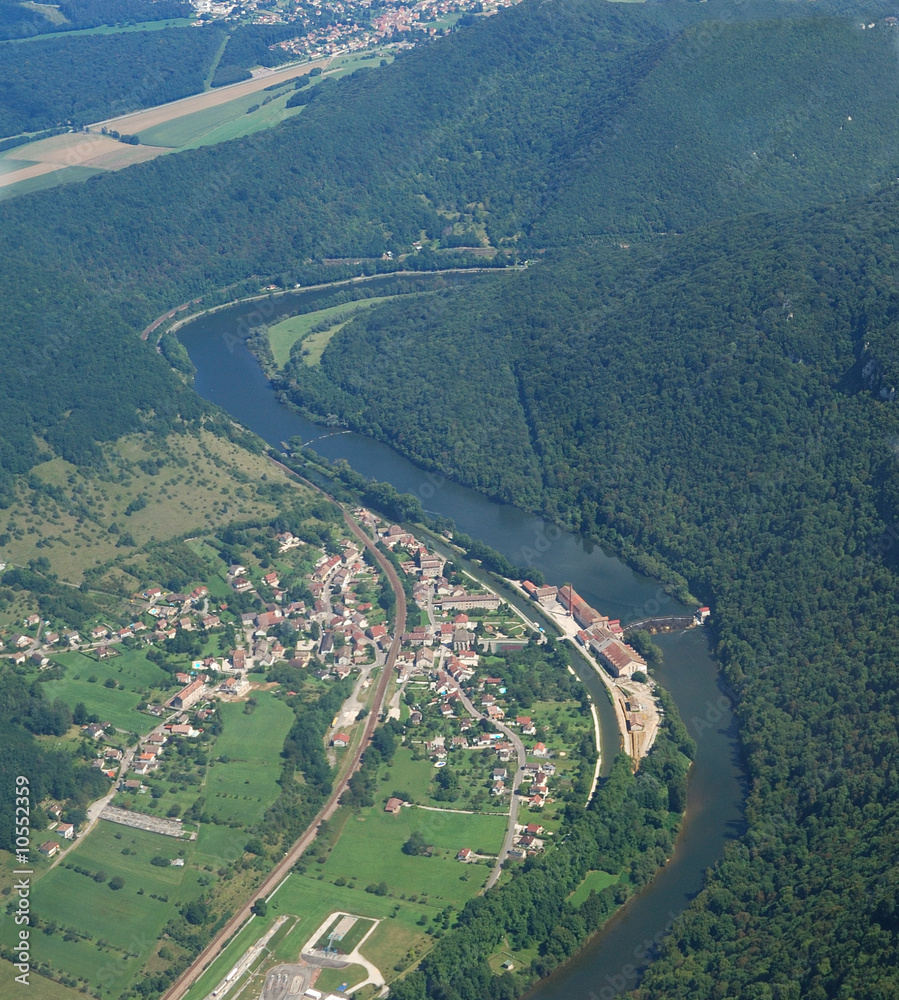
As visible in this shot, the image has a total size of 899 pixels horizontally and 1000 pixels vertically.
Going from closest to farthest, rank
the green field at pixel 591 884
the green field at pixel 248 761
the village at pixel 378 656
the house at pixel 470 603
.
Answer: the green field at pixel 591 884
the green field at pixel 248 761
the village at pixel 378 656
the house at pixel 470 603

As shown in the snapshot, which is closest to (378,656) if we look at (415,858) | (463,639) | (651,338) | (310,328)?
(463,639)

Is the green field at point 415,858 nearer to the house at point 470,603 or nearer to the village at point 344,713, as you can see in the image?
the village at point 344,713

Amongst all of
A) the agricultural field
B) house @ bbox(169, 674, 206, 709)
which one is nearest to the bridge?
house @ bbox(169, 674, 206, 709)

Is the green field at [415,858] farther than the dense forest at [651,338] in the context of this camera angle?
No

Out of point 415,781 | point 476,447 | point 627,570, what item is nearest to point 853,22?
point 476,447

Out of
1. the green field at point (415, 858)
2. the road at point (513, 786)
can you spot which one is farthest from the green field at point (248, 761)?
the road at point (513, 786)

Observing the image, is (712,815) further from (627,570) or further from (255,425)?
(255,425)

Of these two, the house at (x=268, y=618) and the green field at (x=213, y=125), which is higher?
the green field at (x=213, y=125)
